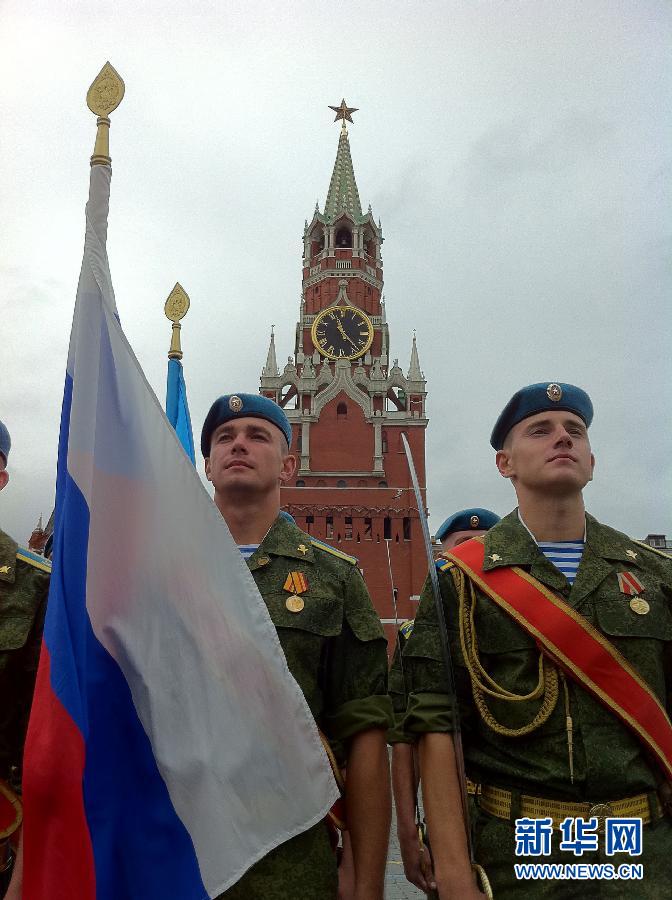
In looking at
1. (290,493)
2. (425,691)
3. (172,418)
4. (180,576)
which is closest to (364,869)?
(425,691)

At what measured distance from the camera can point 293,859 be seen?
8.72 feet

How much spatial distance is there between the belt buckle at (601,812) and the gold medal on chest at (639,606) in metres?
0.74

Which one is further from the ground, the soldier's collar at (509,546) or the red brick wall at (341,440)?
the red brick wall at (341,440)

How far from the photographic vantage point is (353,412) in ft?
137

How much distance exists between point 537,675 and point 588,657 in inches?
8.5

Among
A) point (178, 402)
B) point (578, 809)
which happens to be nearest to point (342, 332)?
point (178, 402)

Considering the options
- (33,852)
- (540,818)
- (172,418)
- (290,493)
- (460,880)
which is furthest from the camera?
(290,493)

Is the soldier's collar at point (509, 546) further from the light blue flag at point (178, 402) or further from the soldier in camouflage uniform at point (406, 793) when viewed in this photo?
the light blue flag at point (178, 402)

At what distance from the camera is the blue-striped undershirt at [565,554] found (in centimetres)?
315

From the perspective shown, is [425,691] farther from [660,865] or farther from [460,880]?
[660,865]

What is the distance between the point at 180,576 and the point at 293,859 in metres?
1.12

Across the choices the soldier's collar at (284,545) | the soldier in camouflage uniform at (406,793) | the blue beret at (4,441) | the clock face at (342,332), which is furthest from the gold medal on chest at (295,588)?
the clock face at (342,332)

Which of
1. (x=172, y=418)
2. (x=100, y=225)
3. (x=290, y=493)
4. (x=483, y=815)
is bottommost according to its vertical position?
(x=483, y=815)

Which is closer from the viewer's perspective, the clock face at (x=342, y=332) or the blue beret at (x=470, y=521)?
the blue beret at (x=470, y=521)
